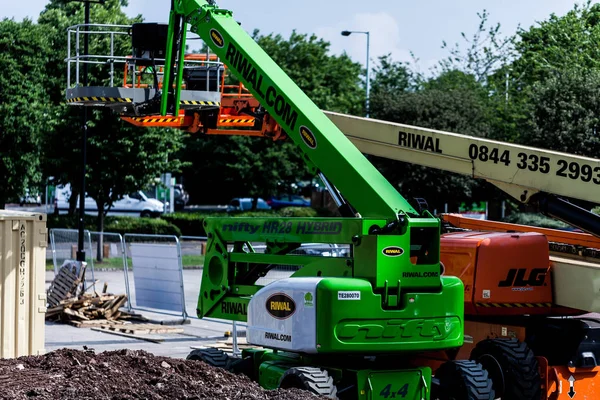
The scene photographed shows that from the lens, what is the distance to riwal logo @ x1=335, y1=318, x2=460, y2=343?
9453 mm

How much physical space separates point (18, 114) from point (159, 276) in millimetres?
18773

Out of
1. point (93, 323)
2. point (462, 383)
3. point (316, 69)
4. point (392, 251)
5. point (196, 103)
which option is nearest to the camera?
point (392, 251)

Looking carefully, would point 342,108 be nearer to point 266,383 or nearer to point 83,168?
point 83,168

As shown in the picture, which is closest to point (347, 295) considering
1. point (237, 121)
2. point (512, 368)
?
point (512, 368)

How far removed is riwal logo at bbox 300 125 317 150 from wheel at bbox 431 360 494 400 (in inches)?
105

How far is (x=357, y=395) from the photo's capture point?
31.9 ft

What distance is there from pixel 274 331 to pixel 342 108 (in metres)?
50.6

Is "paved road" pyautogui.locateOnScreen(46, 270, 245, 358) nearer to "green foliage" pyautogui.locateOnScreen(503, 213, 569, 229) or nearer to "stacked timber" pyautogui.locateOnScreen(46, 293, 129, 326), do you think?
"stacked timber" pyautogui.locateOnScreen(46, 293, 129, 326)

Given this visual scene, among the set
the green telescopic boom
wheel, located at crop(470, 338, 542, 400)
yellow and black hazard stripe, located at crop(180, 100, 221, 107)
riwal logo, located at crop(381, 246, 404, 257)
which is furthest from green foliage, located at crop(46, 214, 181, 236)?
riwal logo, located at crop(381, 246, 404, 257)

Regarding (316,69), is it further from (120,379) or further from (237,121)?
(120,379)

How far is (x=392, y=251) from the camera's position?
9.53 m

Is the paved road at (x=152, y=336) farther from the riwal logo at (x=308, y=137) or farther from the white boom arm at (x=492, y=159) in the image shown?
the riwal logo at (x=308, y=137)

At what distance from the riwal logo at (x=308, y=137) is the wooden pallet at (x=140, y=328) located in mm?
10014

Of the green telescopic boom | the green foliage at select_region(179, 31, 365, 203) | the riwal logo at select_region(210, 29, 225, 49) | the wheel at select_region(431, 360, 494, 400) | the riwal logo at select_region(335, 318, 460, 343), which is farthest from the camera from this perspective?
the green foliage at select_region(179, 31, 365, 203)
